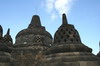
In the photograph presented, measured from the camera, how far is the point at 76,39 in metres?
15.0

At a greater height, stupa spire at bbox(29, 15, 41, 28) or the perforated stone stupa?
stupa spire at bbox(29, 15, 41, 28)

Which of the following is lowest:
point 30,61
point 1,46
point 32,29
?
point 30,61

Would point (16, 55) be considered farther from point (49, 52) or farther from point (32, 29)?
point (32, 29)

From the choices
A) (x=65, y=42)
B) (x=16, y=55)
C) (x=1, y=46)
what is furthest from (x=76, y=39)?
(x=1, y=46)

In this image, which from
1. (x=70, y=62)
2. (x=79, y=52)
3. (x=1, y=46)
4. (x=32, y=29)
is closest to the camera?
(x=70, y=62)

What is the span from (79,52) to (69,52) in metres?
0.87

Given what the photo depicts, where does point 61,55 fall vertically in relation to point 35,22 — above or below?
below

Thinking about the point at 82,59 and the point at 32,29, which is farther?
the point at 32,29

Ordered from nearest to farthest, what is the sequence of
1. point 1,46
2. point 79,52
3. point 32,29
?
1. point 79,52
2. point 1,46
3. point 32,29

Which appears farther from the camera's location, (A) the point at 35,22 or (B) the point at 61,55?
(A) the point at 35,22

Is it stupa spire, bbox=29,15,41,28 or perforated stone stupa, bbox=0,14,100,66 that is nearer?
perforated stone stupa, bbox=0,14,100,66

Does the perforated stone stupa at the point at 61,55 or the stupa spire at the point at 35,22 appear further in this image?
the stupa spire at the point at 35,22

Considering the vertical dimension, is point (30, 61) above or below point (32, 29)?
below

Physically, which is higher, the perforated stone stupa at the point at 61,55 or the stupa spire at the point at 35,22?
the stupa spire at the point at 35,22
